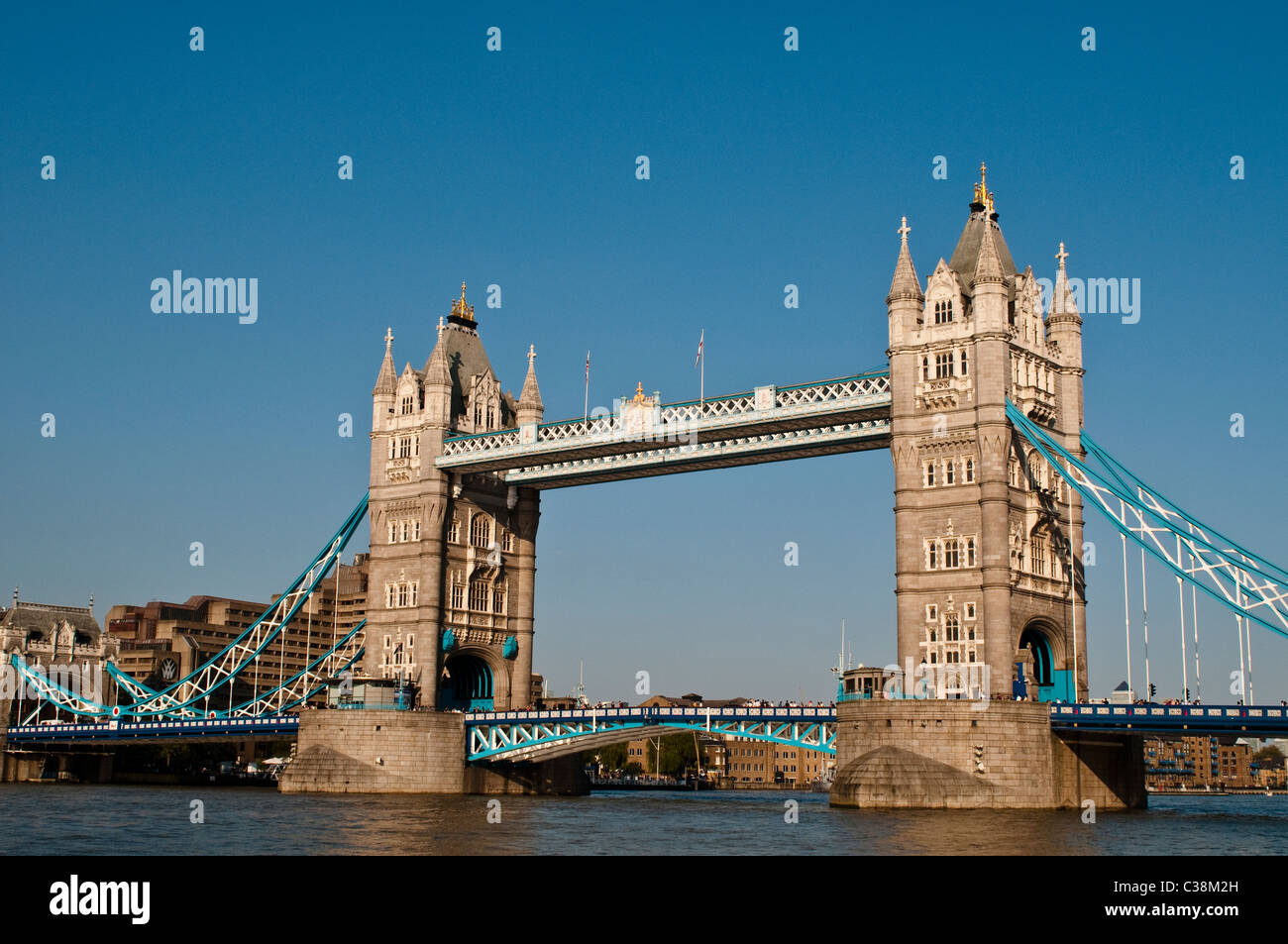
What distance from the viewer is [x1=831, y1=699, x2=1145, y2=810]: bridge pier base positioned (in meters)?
64.1

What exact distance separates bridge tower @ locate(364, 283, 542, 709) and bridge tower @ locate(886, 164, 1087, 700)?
3007cm

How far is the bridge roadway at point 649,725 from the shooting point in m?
62.1

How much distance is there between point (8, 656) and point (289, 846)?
90339 mm

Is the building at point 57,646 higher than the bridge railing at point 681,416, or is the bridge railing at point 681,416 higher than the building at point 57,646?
the bridge railing at point 681,416

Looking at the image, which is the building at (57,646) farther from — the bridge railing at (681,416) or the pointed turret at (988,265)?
the pointed turret at (988,265)

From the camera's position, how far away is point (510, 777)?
301 feet

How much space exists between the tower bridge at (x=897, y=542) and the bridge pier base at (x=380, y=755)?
0.13m

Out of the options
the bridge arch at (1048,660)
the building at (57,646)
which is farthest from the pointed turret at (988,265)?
the building at (57,646)

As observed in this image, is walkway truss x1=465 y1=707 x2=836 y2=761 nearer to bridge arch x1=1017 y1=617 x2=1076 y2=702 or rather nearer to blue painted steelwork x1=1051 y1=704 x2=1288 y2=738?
bridge arch x1=1017 y1=617 x2=1076 y2=702

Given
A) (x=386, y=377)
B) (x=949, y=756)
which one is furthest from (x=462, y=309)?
(x=949, y=756)

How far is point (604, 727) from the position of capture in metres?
84.5

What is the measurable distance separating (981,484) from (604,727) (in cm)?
2720
